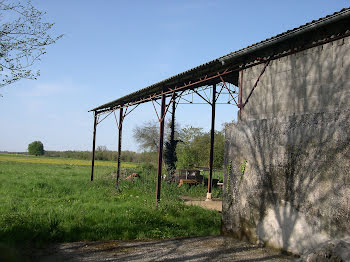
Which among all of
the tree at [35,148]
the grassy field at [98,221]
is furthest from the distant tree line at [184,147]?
the tree at [35,148]

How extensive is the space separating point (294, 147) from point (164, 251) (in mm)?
3064

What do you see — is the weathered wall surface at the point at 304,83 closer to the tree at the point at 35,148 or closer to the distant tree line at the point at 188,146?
the distant tree line at the point at 188,146

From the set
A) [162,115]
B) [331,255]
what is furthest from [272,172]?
[162,115]

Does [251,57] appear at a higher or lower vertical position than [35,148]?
higher

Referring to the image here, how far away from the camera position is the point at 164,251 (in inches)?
224

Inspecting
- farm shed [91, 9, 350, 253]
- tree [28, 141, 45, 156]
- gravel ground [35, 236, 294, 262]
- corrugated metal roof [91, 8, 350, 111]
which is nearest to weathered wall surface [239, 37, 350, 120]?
farm shed [91, 9, 350, 253]

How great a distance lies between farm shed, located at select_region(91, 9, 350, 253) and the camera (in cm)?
462

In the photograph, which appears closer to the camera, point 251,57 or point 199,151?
point 251,57

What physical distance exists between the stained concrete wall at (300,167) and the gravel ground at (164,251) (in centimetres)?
32

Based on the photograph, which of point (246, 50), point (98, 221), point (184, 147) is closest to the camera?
point (98, 221)

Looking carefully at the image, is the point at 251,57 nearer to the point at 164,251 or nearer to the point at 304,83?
the point at 304,83

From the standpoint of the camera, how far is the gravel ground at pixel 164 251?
5.19m

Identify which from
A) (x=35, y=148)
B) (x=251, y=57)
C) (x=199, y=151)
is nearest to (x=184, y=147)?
(x=199, y=151)

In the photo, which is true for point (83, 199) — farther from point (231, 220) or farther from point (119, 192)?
point (231, 220)
